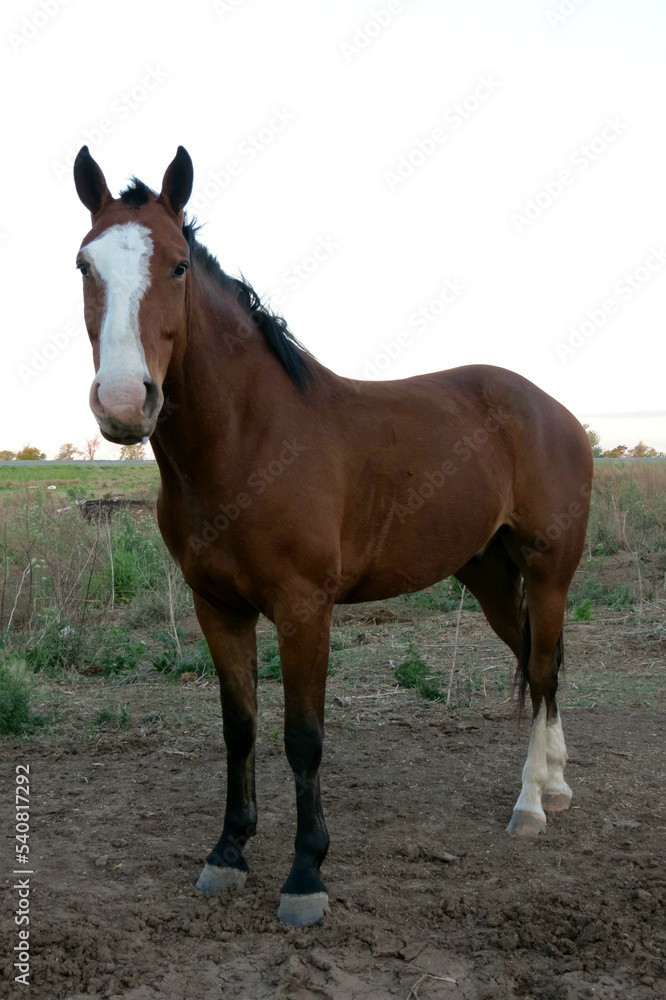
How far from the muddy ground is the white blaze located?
196cm

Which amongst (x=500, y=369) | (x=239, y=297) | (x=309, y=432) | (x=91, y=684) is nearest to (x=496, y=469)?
(x=500, y=369)

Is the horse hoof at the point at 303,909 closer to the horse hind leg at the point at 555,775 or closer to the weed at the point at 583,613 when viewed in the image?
the horse hind leg at the point at 555,775

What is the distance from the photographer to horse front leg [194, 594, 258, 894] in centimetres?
330

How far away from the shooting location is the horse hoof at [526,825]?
12.3 ft

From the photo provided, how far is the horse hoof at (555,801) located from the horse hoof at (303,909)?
151cm

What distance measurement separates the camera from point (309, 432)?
320 cm

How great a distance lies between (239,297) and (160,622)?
205 inches

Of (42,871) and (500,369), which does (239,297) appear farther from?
(42,871)

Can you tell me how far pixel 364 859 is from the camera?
3484mm

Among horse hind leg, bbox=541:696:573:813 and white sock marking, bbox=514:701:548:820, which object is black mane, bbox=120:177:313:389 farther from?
horse hind leg, bbox=541:696:573:813

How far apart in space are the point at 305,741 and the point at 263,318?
1.74m

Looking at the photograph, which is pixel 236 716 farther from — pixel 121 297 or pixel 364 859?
pixel 121 297
